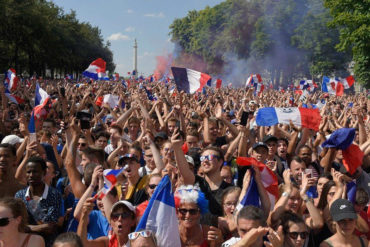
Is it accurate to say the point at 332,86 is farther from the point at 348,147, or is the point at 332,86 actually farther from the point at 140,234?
the point at 140,234

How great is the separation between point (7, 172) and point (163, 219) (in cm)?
252

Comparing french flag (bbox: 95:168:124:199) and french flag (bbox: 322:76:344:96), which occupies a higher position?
french flag (bbox: 322:76:344:96)

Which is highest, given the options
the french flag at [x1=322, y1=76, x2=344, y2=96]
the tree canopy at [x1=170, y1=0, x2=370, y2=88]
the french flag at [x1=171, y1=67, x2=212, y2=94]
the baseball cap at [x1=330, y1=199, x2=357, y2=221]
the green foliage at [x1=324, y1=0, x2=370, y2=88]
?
the tree canopy at [x1=170, y1=0, x2=370, y2=88]

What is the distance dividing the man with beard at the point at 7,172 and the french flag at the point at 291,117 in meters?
4.14

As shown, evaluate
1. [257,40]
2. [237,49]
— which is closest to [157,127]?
[257,40]

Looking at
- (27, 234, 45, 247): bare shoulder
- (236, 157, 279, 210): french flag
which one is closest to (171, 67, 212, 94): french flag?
(236, 157, 279, 210): french flag

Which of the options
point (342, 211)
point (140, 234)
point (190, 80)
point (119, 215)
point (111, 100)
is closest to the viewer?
point (140, 234)

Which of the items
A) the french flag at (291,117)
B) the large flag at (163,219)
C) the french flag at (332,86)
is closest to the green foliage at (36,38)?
the french flag at (332,86)

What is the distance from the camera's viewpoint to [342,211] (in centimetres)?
407

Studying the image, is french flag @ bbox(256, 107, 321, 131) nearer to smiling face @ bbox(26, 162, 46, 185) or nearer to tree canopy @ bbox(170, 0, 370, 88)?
smiling face @ bbox(26, 162, 46, 185)

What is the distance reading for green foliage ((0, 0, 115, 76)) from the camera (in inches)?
1631

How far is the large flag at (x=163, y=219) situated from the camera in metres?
3.68

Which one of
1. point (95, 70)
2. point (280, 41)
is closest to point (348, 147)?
point (95, 70)

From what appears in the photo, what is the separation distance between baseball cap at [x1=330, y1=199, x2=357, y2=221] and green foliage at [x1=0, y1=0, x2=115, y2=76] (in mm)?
39054
